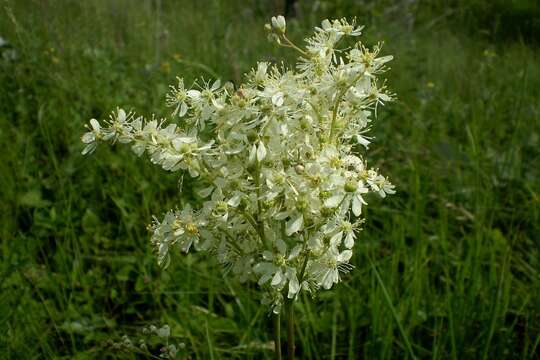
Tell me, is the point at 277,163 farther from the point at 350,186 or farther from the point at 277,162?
the point at 350,186

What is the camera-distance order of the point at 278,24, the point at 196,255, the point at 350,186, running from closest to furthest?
the point at 350,186 → the point at 278,24 → the point at 196,255

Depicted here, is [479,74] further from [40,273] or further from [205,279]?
[40,273]

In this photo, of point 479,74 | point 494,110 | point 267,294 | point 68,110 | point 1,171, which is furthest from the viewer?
point 479,74

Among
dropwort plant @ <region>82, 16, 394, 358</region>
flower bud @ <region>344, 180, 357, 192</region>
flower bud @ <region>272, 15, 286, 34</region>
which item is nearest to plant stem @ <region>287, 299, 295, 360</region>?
dropwort plant @ <region>82, 16, 394, 358</region>

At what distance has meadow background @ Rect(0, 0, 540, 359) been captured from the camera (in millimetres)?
2158

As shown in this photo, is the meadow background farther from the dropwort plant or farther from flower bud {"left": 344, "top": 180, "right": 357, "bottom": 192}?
flower bud {"left": 344, "top": 180, "right": 357, "bottom": 192}

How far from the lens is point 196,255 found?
2664mm

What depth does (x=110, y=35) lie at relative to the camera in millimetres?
5074

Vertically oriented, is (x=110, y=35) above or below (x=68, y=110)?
above

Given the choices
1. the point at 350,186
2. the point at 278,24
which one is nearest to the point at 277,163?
the point at 350,186

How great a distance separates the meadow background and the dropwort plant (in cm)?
61

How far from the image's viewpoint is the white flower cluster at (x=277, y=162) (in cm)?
126

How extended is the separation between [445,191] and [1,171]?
255cm

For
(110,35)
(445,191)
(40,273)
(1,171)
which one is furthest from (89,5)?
(445,191)
